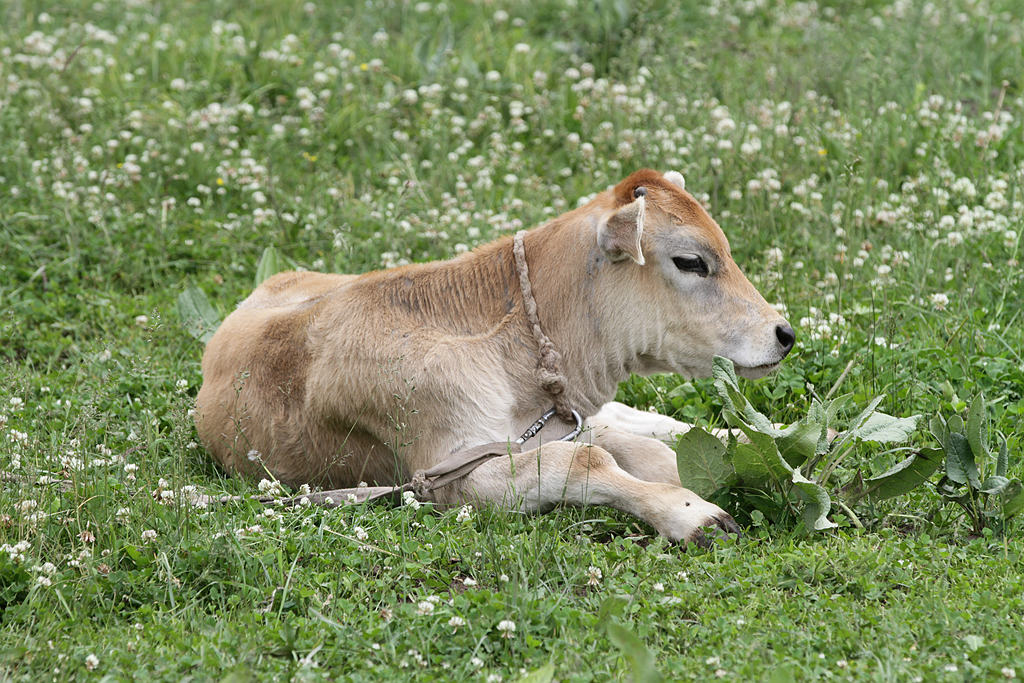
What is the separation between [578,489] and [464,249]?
9.37 feet

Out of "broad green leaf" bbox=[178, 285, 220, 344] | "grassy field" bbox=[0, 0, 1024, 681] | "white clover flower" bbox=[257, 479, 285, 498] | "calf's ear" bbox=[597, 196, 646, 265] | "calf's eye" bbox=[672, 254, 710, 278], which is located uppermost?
"calf's ear" bbox=[597, 196, 646, 265]

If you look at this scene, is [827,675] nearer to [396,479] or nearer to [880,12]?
[396,479]

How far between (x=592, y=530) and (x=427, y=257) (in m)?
3.34

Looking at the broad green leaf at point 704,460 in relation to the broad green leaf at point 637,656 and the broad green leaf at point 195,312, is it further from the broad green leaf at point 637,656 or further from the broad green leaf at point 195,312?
the broad green leaf at point 195,312

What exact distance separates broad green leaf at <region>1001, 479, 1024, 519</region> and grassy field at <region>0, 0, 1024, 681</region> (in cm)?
15

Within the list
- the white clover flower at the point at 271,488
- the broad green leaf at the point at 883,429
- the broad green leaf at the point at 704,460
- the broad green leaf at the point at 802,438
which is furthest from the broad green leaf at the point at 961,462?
the white clover flower at the point at 271,488

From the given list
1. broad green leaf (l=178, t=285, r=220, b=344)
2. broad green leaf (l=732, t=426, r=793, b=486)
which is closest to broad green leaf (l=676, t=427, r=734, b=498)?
broad green leaf (l=732, t=426, r=793, b=486)

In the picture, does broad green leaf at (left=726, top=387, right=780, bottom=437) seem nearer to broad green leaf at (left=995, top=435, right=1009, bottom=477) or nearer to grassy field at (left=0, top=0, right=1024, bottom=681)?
grassy field at (left=0, top=0, right=1024, bottom=681)

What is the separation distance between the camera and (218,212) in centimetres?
841

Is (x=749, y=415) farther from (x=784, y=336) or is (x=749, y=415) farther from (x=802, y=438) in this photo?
(x=784, y=336)

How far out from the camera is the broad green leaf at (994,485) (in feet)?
14.6

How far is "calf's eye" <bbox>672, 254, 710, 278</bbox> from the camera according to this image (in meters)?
5.13

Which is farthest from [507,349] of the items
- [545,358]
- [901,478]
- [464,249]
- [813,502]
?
[464,249]

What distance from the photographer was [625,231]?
496cm
